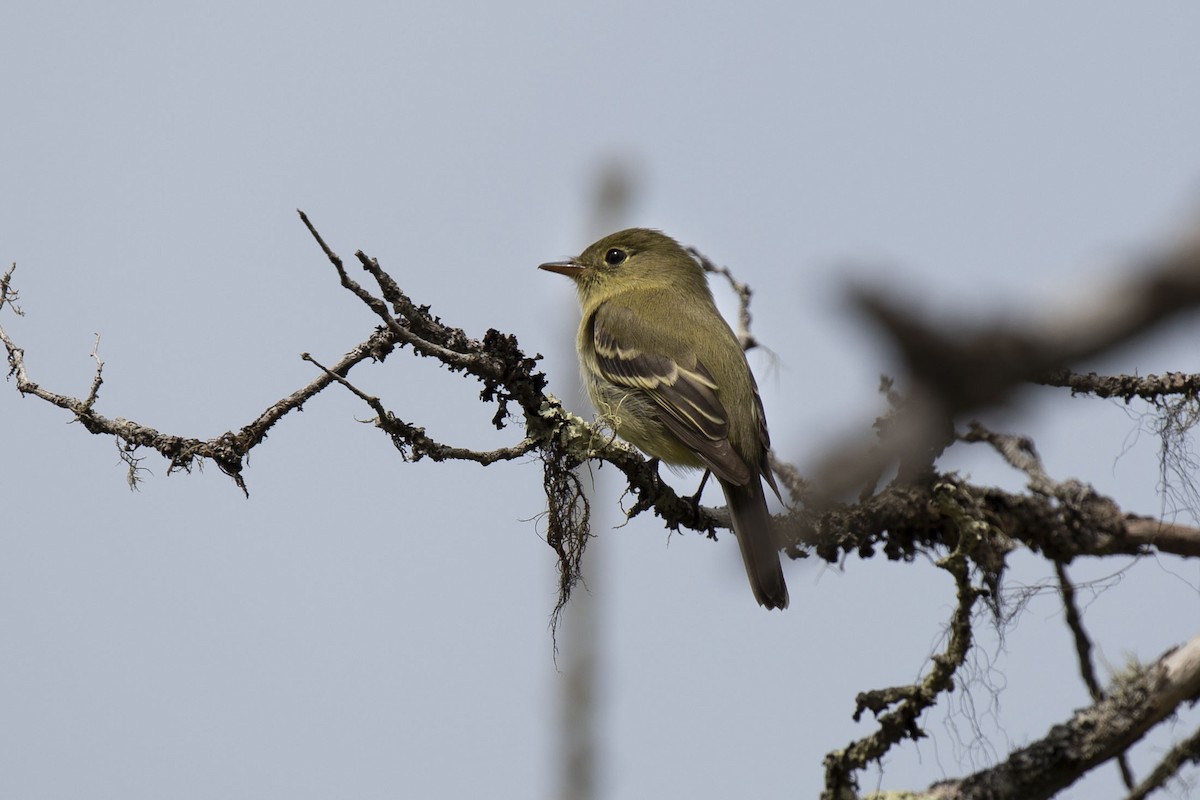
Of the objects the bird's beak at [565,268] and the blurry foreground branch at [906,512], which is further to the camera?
the bird's beak at [565,268]

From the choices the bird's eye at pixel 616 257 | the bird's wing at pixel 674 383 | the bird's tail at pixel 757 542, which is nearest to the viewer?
the bird's tail at pixel 757 542

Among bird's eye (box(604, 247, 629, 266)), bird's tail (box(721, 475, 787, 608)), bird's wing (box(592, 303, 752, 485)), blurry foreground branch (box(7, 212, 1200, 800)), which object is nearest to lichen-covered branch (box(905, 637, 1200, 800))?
blurry foreground branch (box(7, 212, 1200, 800))

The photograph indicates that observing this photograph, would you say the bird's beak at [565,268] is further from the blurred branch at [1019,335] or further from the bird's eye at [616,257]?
the blurred branch at [1019,335]

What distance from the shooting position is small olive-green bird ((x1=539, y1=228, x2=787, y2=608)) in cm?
570

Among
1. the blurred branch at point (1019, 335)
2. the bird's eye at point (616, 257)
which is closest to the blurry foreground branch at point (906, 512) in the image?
the blurred branch at point (1019, 335)

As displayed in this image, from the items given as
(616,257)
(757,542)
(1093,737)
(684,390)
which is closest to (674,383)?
(684,390)

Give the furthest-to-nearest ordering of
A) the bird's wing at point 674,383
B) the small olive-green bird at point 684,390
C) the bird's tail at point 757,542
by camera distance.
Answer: the bird's wing at point 674,383 → the small olive-green bird at point 684,390 → the bird's tail at point 757,542

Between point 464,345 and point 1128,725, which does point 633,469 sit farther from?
point 1128,725

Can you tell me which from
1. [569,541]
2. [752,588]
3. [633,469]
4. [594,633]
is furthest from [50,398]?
[594,633]

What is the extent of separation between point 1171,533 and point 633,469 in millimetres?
2080

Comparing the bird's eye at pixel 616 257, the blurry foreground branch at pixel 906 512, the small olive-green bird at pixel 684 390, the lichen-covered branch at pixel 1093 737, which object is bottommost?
the lichen-covered branch at pixel 1093 737

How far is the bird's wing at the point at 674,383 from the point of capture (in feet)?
19.7

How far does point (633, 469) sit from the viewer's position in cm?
512

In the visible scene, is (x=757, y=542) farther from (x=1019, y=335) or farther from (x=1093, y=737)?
(x=1019, y=335)
